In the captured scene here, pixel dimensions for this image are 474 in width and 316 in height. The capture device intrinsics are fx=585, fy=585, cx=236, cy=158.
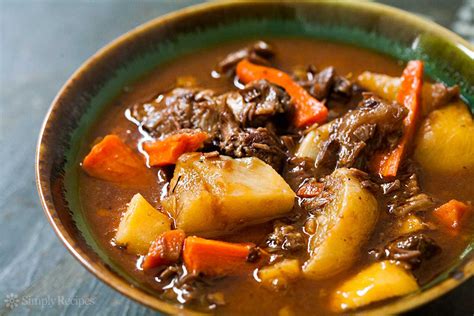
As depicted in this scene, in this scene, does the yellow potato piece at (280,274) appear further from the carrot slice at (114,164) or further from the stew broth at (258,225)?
the carrot slice at (114,164)

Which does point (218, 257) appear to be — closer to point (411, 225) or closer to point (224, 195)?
point (224, 195)

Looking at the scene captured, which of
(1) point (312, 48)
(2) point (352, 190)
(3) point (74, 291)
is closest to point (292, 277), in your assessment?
(2) point (352, 190)

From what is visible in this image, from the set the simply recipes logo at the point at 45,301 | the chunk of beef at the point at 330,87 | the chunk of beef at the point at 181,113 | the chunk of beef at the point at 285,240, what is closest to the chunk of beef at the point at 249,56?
the chunk of beef at the point at 181,113

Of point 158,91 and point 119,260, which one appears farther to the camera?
point 158,91

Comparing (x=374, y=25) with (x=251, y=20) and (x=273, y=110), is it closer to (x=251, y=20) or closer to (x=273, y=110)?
(x=251, y=20)

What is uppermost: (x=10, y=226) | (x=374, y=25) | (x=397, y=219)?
(x=374, y=25)

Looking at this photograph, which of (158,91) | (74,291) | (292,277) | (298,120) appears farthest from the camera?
(158,91)

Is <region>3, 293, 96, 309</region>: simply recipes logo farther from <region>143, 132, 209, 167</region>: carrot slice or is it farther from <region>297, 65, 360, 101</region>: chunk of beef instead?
<region>297, 65, 360, 101</region>: chunk of beef
